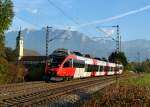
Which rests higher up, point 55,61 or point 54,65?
point 55,61

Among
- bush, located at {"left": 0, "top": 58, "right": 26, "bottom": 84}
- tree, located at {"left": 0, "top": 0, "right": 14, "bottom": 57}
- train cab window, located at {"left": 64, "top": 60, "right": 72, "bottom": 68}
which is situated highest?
tree, located at {"left": 0, "top": 0, "right": 14, "bottom": 57}

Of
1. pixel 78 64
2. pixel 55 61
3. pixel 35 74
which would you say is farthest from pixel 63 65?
pixel 35 74

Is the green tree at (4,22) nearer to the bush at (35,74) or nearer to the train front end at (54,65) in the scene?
the train front end at (54,65)

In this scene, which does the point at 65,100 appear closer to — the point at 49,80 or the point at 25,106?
the point at 25,106

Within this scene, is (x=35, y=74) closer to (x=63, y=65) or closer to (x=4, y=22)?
(x=63, y=65)

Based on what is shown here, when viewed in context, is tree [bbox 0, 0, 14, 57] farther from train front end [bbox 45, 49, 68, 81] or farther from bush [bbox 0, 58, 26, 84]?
train front end [bbox 45, 49, 68, 81]

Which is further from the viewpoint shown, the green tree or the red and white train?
the red and white train

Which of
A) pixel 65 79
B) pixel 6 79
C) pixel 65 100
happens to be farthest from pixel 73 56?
pixel 65 100

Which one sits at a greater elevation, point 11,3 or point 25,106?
point 11,3

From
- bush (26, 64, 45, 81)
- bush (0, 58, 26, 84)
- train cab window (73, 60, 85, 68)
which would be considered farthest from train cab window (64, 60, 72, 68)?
bush (26, 64, 45, 81)

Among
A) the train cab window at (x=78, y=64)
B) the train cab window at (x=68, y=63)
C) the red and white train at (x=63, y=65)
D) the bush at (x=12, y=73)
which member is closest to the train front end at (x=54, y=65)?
the red and white train at (x=63, y=65)

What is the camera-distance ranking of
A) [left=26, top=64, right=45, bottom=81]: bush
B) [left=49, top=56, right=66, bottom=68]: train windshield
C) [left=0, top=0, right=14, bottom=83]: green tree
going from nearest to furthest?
[left=0, top=0, right=14, bottom=83]: green tree → [left=49, top=56, right=66, bottom=68]: train windshield → [left=26, top=64, right=45, bottom=81]: bush

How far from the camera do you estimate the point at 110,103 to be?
686 inches

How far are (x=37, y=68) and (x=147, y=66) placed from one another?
9985cm
